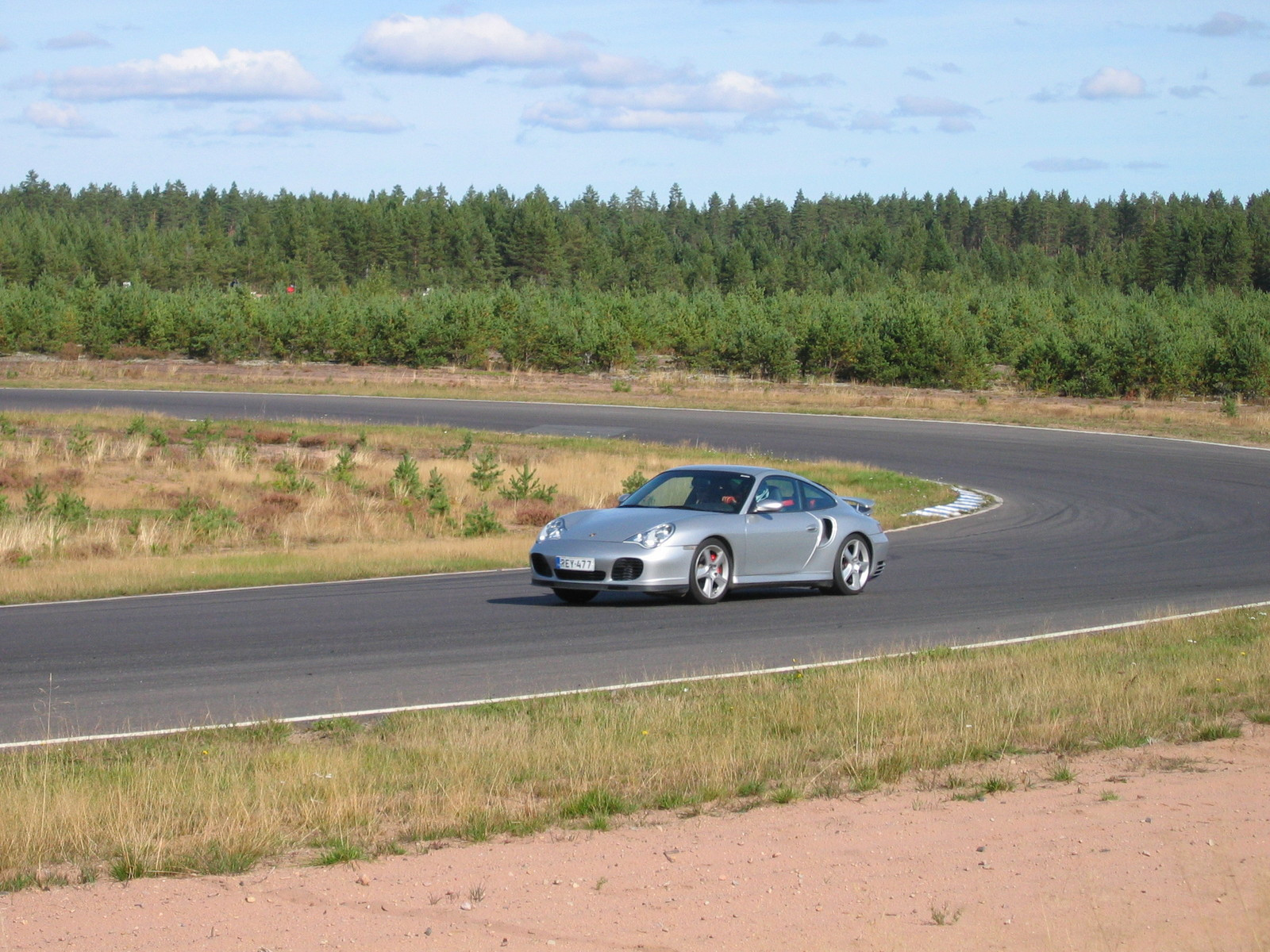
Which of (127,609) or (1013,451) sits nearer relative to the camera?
(127,609)

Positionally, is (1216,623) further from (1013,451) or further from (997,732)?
(1013,451)

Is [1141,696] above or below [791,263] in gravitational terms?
below

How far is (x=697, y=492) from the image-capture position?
14789 mm

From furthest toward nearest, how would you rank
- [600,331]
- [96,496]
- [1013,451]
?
[600,331], [1013,451], [96,496]

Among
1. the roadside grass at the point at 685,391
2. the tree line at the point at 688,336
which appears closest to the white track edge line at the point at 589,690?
the roadside grass at the point at 685,391

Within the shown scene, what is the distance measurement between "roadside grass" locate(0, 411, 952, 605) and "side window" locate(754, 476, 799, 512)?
481 centimetres

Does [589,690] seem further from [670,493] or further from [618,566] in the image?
[670,493]

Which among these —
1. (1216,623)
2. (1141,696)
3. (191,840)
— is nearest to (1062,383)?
(1216,623)

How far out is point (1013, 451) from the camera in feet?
122

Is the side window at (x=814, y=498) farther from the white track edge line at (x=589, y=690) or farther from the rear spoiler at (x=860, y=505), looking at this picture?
the white track edge line at (x=589, y=690)

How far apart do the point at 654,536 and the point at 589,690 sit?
4.19 m

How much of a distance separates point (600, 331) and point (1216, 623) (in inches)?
2185

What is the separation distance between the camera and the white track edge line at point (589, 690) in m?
8.21

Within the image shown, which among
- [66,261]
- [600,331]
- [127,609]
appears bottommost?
[127,609]
